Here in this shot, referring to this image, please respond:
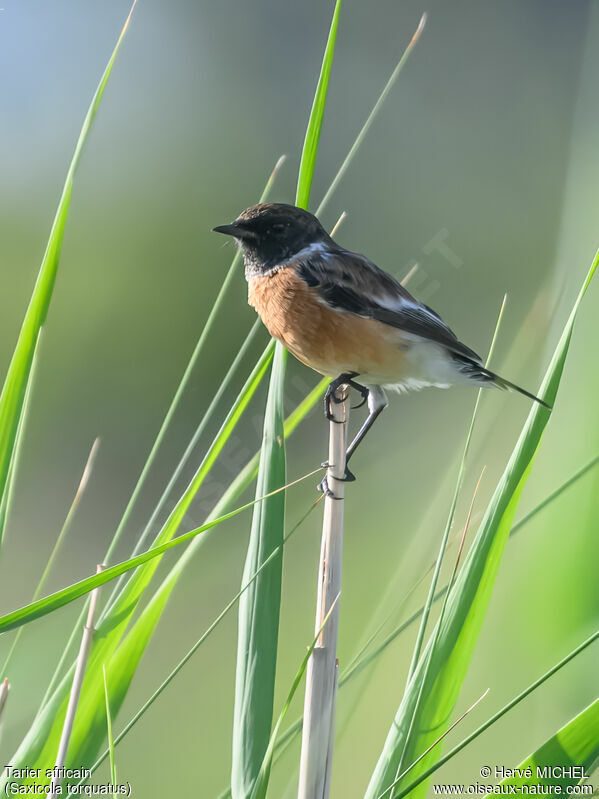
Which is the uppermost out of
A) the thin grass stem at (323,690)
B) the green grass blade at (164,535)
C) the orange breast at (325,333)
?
the orange breast at (325,333)

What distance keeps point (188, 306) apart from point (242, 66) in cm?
218

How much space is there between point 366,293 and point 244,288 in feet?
4.88

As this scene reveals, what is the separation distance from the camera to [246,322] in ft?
11.9

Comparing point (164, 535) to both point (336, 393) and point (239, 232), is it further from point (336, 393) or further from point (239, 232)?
point (239, 232)

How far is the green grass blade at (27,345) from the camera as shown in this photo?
0.81m

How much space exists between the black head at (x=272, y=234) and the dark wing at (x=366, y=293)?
1.4 inches

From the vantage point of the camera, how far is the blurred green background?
1.77 m

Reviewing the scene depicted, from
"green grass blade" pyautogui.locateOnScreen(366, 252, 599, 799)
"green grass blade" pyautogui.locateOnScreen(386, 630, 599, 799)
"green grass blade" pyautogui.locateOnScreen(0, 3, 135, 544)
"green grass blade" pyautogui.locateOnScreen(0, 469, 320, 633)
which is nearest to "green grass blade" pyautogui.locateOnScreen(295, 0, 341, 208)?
"green grass blade" pyautogui.locateOnScreen(0, 3, 135, 544)

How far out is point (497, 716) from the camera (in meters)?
0.63

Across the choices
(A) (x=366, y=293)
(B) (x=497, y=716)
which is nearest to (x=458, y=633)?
(B) (x=497, y=716)

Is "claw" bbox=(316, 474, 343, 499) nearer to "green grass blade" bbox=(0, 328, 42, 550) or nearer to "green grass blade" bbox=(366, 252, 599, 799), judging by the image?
"green grass blade" bbox=(366, 252, 599, 799)

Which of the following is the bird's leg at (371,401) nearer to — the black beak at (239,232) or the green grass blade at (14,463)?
the black beak at (239,232)

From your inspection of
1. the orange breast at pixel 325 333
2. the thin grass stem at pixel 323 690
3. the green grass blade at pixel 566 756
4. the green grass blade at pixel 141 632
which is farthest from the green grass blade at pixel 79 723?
the orange breast at pixel 325 333

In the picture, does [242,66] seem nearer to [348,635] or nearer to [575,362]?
[348,635]
